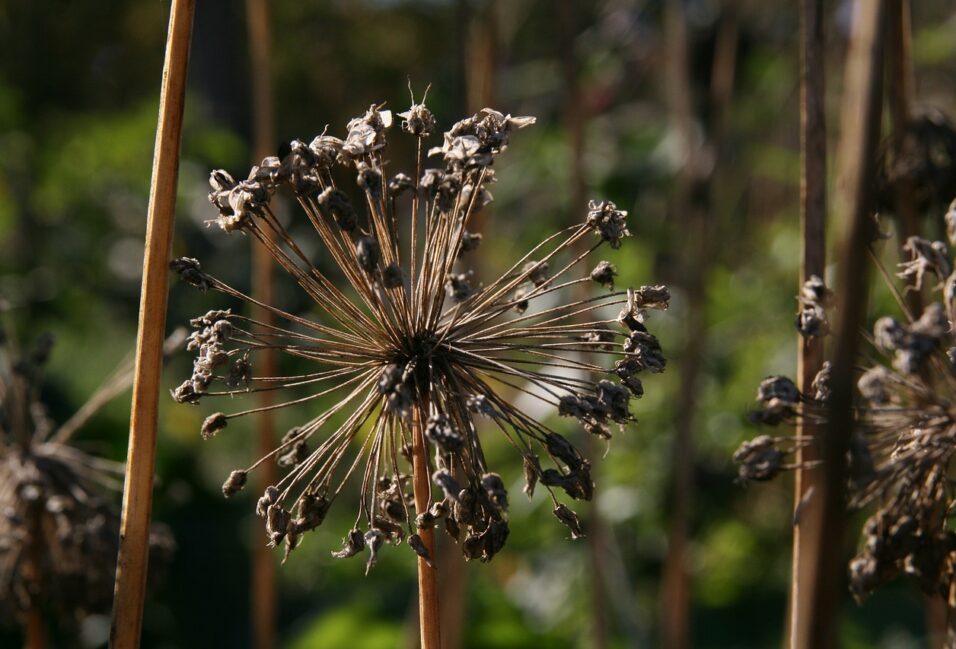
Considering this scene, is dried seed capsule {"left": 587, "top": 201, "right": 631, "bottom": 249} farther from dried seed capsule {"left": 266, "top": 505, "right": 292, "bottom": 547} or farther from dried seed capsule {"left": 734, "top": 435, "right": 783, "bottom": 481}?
dried seed capsule {"left": 266, "top": 505, "right": 292, "bottom": 547}

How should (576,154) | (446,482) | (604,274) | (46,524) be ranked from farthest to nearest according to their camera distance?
(576,154), (46,524), (604,274), (446,482)

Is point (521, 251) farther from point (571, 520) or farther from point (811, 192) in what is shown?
point (571, 520)

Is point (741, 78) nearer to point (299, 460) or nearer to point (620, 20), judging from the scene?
point (620, 20)

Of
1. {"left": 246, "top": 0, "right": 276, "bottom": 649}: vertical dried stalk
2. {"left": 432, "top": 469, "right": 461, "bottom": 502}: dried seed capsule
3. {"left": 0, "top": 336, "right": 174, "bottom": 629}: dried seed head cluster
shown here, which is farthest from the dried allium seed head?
{"left": 246, "top": 0, "right": 276, "bottom": 649}: vertical dried stalk

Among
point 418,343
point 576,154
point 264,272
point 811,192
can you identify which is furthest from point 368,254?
point 576,154

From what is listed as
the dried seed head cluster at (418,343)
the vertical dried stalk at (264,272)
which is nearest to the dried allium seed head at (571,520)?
the dried seed head cluster at (418,343)

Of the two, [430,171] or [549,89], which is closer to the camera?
[430,171]

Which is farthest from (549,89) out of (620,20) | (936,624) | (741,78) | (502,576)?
(936,624)
